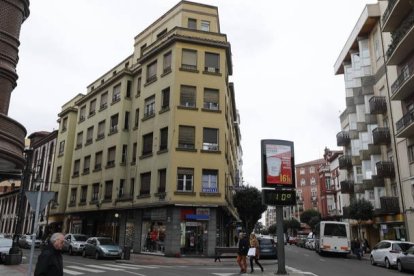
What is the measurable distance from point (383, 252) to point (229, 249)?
9.31 metres

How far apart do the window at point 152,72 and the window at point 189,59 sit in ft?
11.5

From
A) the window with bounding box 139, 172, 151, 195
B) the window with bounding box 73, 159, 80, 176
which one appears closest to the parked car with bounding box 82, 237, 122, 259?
the window with bounding box 139, 172, 151, 195

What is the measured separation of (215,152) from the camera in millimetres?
31312

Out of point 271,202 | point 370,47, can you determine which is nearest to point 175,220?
point 271,202

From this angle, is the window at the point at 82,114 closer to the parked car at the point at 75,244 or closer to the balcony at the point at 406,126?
the parked car at the point at 75,244

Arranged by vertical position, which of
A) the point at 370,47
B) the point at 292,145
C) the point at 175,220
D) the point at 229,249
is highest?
the point at 370,47

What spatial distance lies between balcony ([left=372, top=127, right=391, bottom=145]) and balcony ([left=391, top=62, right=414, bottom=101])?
5.30 meters

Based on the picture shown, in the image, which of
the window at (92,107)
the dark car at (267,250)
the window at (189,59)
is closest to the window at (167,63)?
the window at (189,59)

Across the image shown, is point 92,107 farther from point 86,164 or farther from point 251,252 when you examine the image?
point 251,252

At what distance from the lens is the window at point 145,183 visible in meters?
32.7

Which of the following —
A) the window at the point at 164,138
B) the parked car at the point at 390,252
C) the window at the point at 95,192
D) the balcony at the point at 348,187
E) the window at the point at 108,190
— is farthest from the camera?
the balcony at the point at 348,187

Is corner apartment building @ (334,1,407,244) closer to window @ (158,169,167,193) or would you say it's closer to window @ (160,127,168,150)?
window @ (158,169,167,193)

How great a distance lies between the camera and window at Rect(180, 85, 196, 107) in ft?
106

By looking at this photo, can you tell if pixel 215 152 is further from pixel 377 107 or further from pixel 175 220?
pixel 377 107
